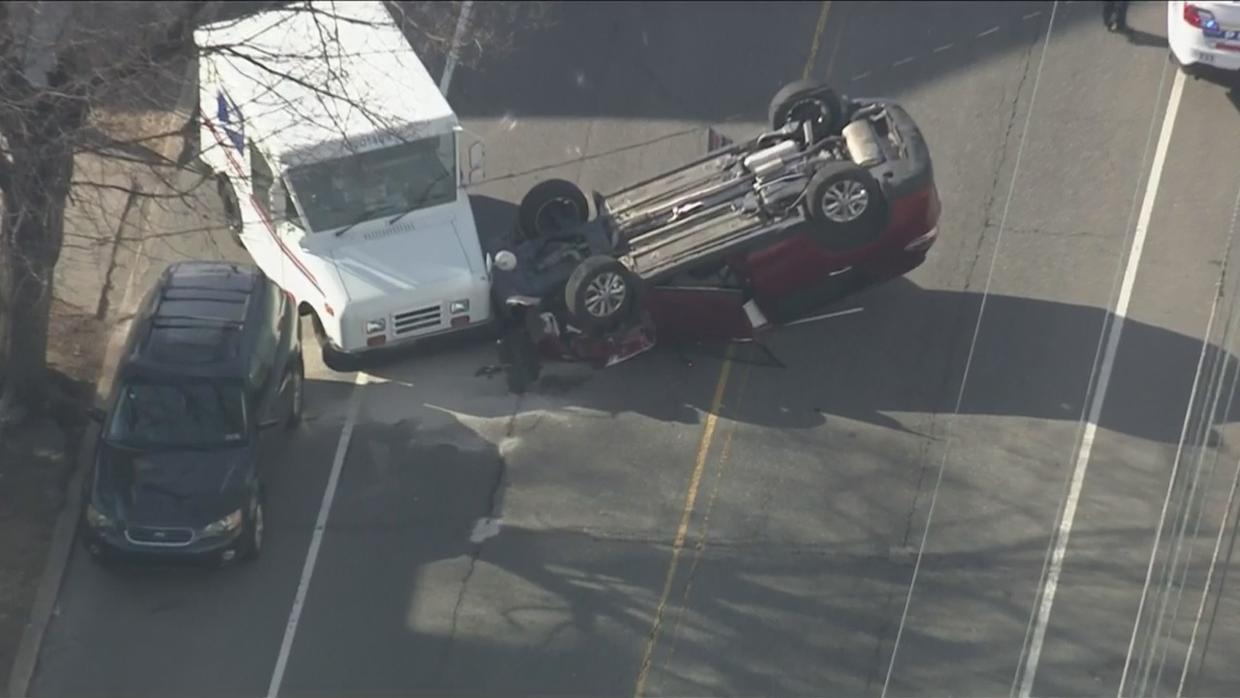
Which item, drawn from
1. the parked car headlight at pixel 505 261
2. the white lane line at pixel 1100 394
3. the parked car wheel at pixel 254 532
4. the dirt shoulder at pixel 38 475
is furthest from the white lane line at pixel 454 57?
the white lane line at pixel 1100 394

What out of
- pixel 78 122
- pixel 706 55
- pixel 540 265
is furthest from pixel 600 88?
pixel 78 122

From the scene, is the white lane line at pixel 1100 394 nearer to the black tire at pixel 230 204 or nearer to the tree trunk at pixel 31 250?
the black tire at pixel 230 204

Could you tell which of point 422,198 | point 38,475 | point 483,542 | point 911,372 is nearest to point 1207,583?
point 911,372

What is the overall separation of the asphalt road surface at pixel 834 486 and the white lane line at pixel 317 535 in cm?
4

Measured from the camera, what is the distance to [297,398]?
60.4 feet

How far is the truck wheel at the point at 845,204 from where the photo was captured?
17.9 metres

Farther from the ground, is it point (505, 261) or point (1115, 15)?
point (505, 261)

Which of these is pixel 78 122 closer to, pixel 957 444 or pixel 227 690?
pixel 227 690

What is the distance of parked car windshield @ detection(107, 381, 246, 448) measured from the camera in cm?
1711

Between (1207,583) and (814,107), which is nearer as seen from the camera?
(1207,583)

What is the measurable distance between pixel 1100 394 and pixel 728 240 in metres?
3.80

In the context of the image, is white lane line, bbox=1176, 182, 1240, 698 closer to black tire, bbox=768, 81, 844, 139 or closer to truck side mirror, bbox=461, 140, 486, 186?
black tire, bbox=768, 81, 844, 139

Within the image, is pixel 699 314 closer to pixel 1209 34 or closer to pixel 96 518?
pixel 96 518

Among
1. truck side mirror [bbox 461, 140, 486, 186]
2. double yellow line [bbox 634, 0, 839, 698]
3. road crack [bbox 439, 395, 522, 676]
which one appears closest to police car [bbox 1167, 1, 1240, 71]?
double yellow line [bbox 634, 0, 839, 698]
